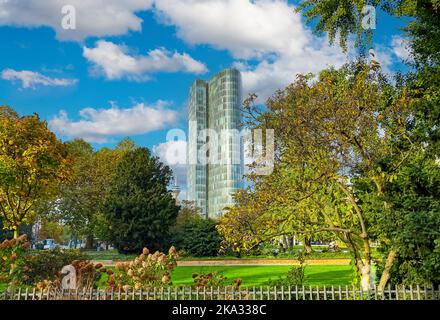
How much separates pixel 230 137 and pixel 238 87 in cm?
1559

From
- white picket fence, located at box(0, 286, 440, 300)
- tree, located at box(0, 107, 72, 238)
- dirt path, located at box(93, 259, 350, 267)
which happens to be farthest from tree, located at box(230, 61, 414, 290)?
dirt path, located at box(93, 259, 350, 267)

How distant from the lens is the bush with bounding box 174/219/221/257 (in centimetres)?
3894

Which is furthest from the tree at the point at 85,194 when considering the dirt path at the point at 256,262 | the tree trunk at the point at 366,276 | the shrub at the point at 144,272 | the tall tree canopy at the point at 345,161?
the tree trunk at the point at 366,276

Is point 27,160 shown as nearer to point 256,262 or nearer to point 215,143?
point 256,262

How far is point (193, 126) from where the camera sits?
461 ft

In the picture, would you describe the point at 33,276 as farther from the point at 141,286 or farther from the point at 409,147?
the point at 409,147

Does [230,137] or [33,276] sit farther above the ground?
[230,137]

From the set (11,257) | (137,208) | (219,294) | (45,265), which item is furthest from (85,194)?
(219,294)

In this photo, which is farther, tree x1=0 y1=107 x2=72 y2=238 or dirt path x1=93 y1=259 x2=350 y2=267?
dirt path x1=93 y1=259 x2=350 y2=267

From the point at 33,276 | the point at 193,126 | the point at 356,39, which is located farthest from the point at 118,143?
the point at 193,126

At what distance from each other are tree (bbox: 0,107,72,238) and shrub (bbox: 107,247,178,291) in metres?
8.70

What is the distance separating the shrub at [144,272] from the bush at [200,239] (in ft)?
83.4

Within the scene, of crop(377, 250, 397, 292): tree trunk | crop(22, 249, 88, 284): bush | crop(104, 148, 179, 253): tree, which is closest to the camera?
crop(377, 250, 397, 292): tree trunk

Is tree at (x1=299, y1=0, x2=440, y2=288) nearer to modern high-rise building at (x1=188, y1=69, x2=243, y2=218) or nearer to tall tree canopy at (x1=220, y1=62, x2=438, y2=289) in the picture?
tall tree canopy at (x1=220, y1=62, x2=438, y2=289)
